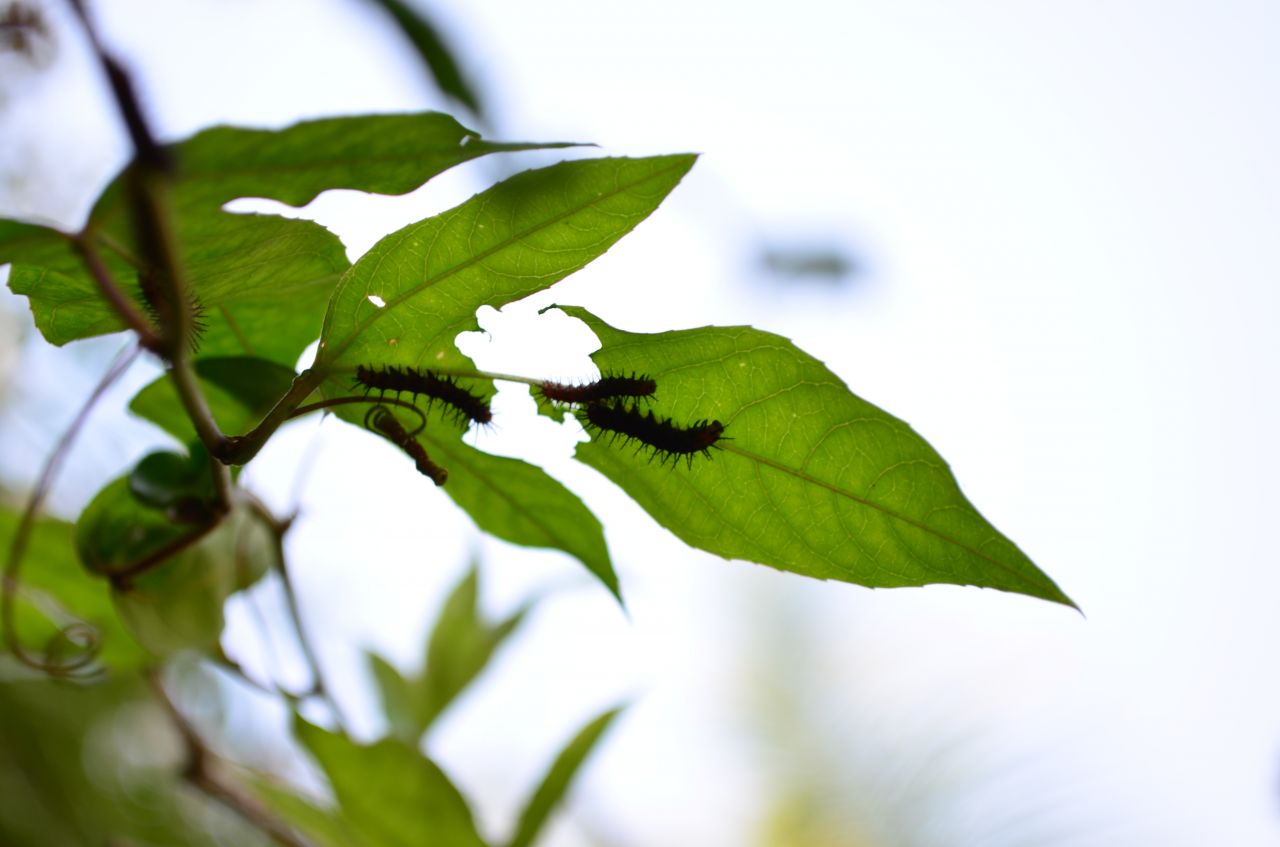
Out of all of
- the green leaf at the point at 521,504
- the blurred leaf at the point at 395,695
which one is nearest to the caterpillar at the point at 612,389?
the green leaf at the point at 521,504

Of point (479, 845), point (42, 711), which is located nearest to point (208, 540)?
point (479, 845)

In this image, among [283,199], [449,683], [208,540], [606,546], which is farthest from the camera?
[449,683]

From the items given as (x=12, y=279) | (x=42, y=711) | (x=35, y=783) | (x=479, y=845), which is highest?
(x=12, y=279)

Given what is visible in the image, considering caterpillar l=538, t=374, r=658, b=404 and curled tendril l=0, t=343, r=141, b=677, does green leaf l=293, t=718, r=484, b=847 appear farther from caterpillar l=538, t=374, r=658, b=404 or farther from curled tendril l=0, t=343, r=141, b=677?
caterpillar l=538, t=374, r=658, b=404

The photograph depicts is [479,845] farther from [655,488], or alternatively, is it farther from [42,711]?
[42,711]

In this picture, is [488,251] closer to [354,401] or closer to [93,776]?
[354,401]

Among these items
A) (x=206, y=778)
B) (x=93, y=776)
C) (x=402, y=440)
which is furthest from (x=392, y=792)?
(x=93, y=776)

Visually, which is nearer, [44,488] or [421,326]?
[421,326]
